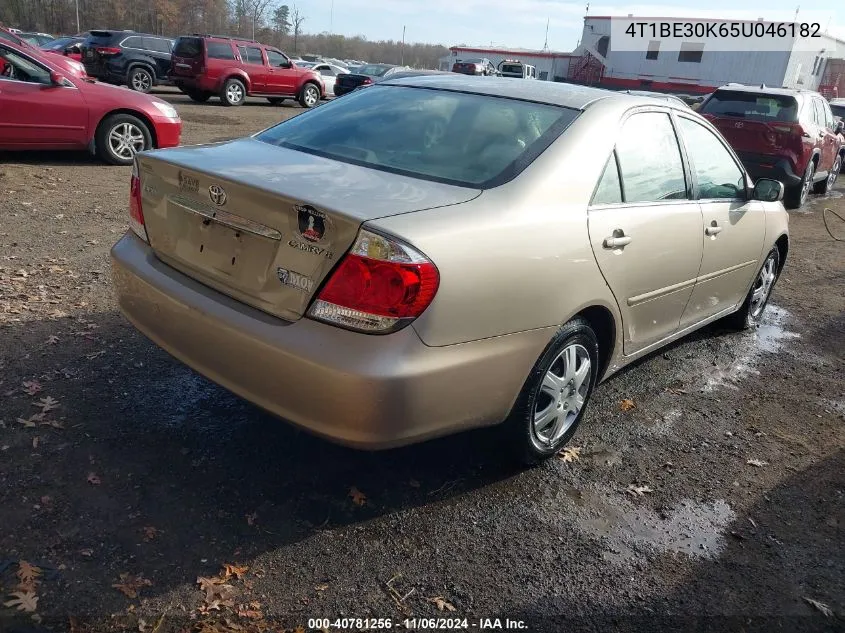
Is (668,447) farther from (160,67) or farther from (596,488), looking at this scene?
(160,67)

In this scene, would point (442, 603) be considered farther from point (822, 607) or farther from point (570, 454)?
point (822, 607)

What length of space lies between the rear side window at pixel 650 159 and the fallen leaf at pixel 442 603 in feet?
6.56

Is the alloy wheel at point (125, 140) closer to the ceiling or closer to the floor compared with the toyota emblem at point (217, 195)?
closer to the floor

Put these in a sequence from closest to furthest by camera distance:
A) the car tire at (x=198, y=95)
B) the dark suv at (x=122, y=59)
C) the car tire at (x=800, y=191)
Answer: the car tire at (x=800, y=191), the car tire at (x=198, y=95), the dark suv at (x=122, y=59)

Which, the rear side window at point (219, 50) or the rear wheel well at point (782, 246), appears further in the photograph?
the rear side window at point (219, 50)

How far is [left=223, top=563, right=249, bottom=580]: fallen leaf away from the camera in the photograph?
241cm

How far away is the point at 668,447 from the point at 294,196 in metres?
2.35

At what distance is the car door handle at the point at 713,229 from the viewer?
4027 millimetres

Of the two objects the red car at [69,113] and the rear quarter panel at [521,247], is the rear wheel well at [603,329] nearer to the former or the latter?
the rear quarter panel at [521,247]

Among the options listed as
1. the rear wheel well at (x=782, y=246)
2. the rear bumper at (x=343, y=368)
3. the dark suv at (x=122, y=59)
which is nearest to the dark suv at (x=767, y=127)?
the rear wheel well at (x=782, y=246)


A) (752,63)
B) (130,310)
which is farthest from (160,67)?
(752,63)

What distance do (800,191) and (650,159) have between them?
946 cm

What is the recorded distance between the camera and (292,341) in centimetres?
242

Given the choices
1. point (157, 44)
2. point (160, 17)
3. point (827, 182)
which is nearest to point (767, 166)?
point (827, 182)
